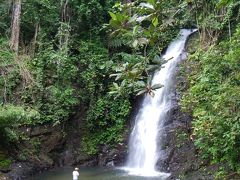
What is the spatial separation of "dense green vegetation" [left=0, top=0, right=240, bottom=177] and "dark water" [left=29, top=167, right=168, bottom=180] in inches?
47.9

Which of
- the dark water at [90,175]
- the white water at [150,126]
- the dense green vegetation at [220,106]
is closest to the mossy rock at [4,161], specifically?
the dark water at [90,175]

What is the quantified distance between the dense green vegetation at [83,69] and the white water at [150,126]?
0.68 meters

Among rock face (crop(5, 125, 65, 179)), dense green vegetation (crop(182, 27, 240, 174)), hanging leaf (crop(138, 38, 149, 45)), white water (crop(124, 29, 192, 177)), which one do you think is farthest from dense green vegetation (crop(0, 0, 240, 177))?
hanging leaf (crop(138, 38, 149, 45))

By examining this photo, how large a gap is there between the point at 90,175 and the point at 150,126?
2.67 m

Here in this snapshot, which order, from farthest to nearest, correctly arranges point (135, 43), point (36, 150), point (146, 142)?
point (36, 150) → point (146, 142) → point (135, 43)

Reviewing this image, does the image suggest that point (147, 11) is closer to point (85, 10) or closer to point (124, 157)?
point (124, 157)

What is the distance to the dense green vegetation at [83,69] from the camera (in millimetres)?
9711

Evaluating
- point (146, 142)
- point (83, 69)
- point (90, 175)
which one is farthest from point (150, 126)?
Answer: point (83, 69)

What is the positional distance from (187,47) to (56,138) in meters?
5.77

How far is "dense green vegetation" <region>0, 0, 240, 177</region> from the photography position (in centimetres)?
971

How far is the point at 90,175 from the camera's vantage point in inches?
455

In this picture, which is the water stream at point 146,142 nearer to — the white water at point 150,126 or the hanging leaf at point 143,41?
the white water at point 150,126

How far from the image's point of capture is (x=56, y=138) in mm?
13469

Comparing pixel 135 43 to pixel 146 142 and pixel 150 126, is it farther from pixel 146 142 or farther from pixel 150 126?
pixel 150 126
